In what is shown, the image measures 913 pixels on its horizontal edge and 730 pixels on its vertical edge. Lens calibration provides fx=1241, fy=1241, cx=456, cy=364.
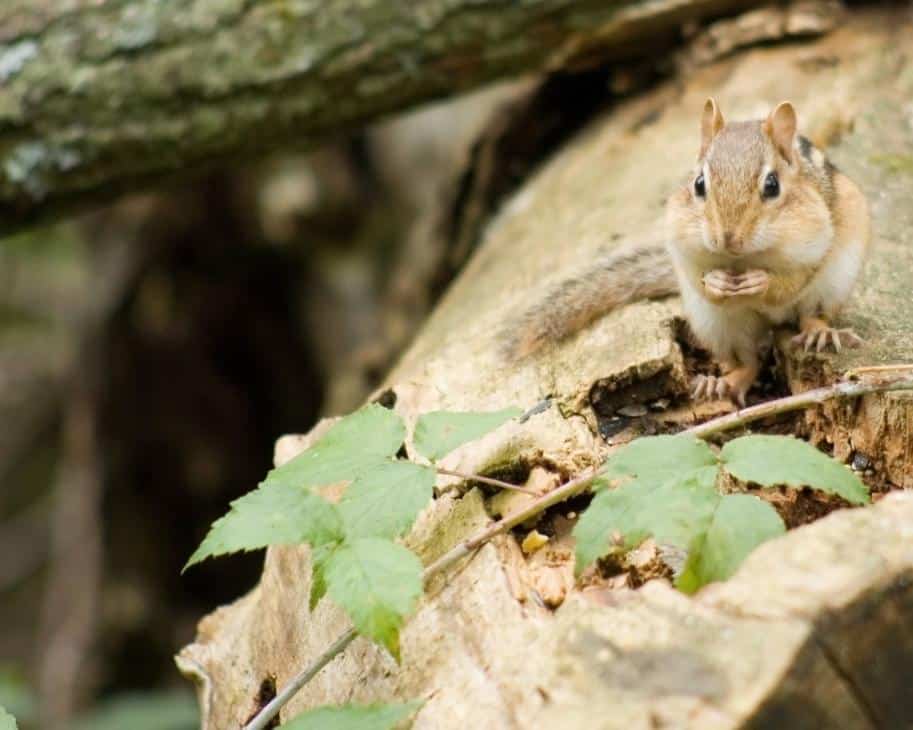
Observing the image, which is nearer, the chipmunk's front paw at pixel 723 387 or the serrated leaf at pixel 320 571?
the serrated leaf at pixel 320 571

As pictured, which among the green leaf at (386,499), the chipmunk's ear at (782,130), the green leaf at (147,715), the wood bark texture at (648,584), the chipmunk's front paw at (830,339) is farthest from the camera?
the green leaf at (147,715)

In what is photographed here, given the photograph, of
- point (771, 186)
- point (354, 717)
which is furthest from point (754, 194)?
point (354, 717)

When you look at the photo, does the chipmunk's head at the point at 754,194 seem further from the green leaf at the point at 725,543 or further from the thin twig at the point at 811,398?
the green leaf at the point at 725,543

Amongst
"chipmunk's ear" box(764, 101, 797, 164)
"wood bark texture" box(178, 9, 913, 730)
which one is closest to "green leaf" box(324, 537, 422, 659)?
"wood bark texture" box(178, 9, 913, 730)

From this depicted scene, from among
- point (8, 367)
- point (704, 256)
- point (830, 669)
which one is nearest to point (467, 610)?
point (830, 669)

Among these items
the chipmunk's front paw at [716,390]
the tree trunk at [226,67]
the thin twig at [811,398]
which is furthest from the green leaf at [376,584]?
the tree trunk at [226,67]

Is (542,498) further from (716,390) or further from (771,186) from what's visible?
(771,186)

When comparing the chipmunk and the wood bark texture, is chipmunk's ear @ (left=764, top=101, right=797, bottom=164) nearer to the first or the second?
the chipmunk
